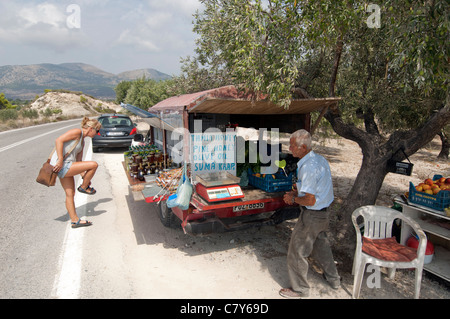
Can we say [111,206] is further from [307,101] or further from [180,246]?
[307,101]

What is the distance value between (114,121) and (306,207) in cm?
1196

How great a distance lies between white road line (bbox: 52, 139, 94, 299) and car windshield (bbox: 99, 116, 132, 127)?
861 cm

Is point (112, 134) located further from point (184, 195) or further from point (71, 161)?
point (184, 195)

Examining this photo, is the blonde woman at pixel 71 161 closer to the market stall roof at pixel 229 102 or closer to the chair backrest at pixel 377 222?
the market stall roof at pixel 229 102

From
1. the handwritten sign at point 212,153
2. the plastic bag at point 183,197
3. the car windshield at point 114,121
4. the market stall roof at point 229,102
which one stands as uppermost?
the market stall roof at point 229,102

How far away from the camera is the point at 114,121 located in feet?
43.2

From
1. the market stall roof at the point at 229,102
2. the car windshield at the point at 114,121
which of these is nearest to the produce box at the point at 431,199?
the market stall roof at the point at 229,102

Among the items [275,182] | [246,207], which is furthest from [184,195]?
[275,182]

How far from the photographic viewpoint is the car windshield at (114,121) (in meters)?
12.8

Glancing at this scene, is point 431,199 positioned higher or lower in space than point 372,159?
lower

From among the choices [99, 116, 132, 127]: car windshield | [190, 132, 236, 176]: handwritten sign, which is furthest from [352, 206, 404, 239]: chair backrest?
[99, 116, 132, 127]: car windshield

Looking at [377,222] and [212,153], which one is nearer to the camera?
[377,222]

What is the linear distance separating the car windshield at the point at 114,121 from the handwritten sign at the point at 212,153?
9.55 metres

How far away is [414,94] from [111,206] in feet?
21.6
